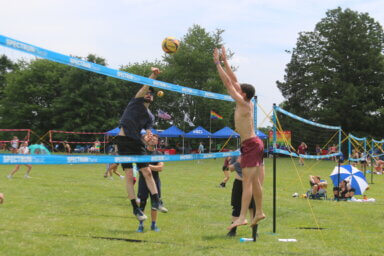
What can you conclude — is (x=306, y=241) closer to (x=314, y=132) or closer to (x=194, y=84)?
(x=314, y=132)

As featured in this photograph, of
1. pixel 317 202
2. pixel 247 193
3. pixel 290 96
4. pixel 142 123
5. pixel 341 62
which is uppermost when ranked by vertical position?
pixel 341 62

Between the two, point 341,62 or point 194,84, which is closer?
point 341,62

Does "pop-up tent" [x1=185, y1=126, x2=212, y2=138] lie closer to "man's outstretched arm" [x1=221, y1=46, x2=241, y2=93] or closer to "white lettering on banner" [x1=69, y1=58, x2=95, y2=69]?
"man's outstretched arm" [x1=221, y1=46, x2=241, y2=93]

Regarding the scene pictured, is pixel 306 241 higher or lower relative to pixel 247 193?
lower

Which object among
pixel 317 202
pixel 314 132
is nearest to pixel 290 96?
pixel 314 132

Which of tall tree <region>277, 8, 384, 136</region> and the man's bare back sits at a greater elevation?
tall tree <region>277, 8, 384, 136</region>

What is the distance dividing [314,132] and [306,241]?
31.9 meters

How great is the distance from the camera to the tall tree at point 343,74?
38.8 meters

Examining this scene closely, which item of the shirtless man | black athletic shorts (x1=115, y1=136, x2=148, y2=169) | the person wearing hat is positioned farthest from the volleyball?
black athletic shorts (x1=115, y1=136, x2=148, y2=169)

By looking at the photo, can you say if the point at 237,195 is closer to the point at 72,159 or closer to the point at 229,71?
the point at 229,71

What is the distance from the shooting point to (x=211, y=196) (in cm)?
1112

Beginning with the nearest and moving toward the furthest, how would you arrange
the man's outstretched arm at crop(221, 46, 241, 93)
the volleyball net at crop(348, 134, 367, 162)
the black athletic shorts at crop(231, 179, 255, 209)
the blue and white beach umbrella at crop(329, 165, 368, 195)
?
the man's outstretched arm at crop(221, 46, 241, 93)
the black athletic shorts at crop(231, 179, 255, 209)
the blue and white beach umbrella at crop(329, 165, 368, 195)
the volleyball net at crop(348, 134, 367, 162)

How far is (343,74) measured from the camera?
40.7 m

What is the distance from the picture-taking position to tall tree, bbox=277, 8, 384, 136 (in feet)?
127
